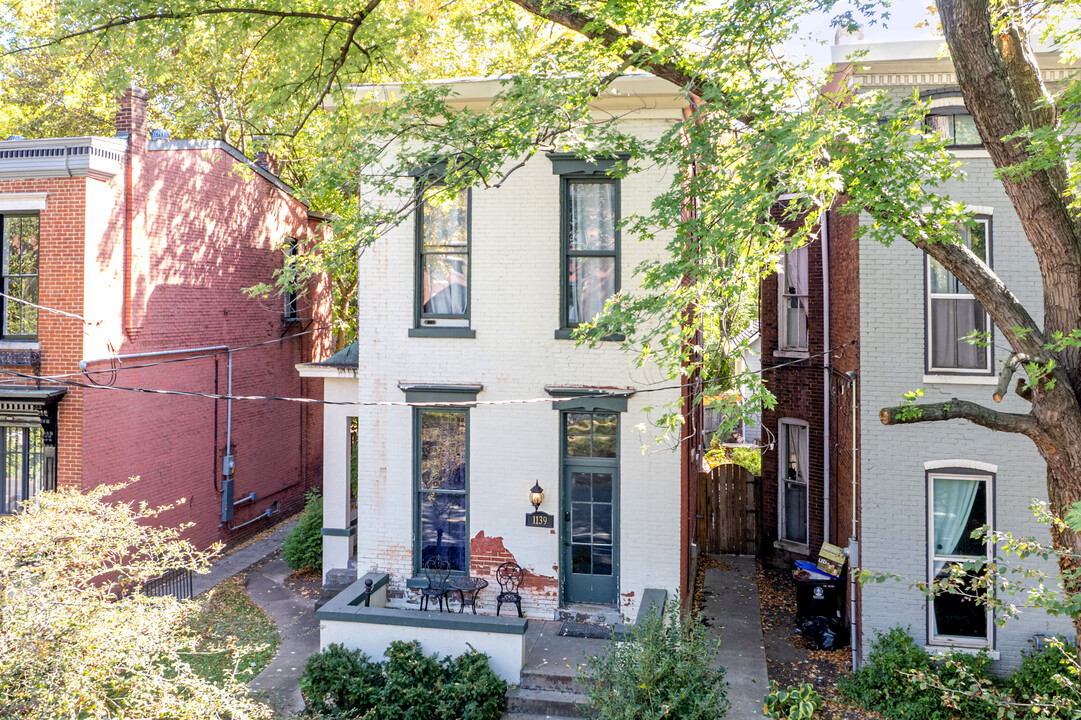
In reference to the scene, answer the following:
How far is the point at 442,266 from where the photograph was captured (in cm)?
1147

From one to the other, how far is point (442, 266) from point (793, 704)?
295 inches

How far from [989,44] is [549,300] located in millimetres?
6205

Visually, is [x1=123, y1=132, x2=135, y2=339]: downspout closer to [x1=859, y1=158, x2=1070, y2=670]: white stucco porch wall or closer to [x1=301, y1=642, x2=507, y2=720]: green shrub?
[x1=301, y1=642, x2=507, y2=720]: green shrub

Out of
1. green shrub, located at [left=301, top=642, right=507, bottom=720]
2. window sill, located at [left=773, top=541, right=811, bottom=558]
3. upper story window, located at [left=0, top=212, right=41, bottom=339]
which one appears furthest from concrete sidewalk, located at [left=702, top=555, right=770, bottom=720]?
upper story window, located at [left=0, top=212, right=41, bottom=339]

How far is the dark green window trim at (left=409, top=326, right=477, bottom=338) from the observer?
36.7 ft

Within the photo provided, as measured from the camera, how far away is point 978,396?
9.71 metres

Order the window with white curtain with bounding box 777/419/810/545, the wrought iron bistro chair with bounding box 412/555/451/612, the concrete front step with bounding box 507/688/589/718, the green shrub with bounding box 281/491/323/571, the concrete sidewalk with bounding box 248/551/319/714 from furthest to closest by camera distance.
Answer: the window with white curtain with bounding box 777/419/810/545, the green shrub with bounding box 281/491/323/571, the wrought iron bistro chair with bounding box 412/555/451/612, the concrete sidewalk with bounding box 248/551/319/714, the concrete front step with bounding box 507/688/589/718

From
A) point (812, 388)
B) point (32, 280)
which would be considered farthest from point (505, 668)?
point (32, 280)

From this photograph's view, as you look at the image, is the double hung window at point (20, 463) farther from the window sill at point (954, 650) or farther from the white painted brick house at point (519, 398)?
the window sill at point (954, 650)

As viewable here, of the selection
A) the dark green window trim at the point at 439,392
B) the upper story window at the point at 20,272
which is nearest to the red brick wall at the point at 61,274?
the upper story window at the point at 20,272

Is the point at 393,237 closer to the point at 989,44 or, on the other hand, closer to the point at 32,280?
the point at 32,280

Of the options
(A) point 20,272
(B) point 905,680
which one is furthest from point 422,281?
(B) point 905,680

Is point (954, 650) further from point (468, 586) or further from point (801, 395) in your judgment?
point (468, 586)

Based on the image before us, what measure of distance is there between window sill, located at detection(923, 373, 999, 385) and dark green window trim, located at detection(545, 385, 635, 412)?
13.0 ft
